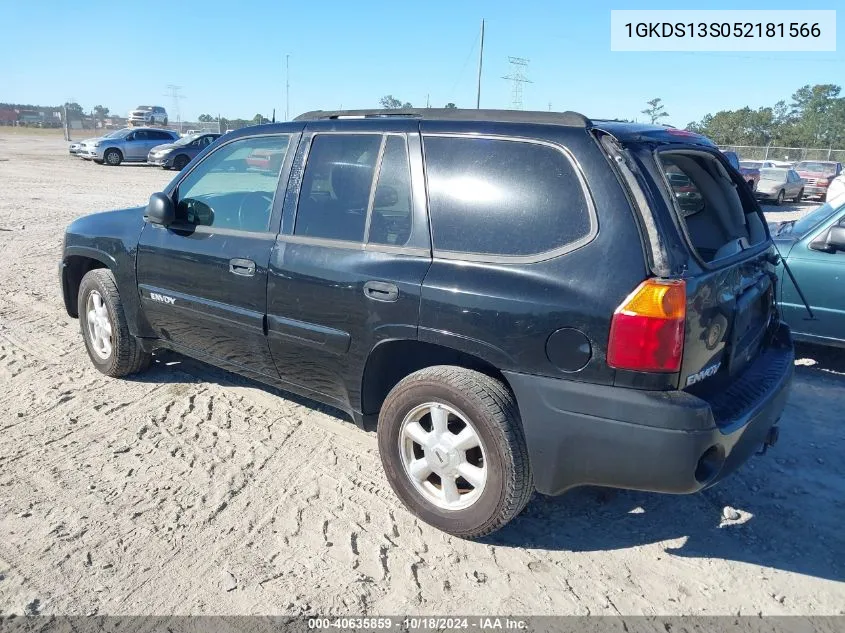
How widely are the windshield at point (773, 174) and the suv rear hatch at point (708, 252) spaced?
20256mm

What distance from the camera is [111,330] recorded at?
4.70 m

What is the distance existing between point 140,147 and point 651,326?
2998 centimetres

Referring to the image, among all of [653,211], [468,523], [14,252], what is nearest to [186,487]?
[468,523]

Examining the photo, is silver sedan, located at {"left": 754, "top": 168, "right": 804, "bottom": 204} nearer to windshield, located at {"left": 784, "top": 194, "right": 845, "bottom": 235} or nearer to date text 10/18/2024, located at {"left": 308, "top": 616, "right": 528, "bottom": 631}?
windshield, located at {"left": 784, "top": 194, "right": 845, "bottom": 235}

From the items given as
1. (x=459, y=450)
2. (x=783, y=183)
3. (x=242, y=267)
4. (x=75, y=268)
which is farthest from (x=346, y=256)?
(x=783, y=183)

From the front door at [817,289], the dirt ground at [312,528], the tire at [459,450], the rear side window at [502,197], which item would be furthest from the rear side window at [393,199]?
the front door at [817,289]

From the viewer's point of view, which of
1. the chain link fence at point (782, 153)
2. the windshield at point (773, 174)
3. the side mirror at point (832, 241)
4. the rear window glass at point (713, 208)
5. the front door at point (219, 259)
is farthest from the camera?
the chain link fence at point (782, 153)

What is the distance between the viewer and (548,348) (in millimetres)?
2697

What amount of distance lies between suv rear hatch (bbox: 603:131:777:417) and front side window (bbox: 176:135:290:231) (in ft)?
6.65

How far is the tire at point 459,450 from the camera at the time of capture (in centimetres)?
285

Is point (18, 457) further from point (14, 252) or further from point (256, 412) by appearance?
point (14, 252)

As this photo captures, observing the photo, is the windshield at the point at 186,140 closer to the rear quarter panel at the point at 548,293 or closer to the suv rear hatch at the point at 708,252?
the suv rear hatch at the point at 708,252

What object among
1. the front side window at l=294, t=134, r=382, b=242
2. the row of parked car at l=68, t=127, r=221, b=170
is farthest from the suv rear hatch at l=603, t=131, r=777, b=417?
the row of parked car at l=68, t=127, r=221, b=170

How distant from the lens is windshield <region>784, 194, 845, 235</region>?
566 cm
